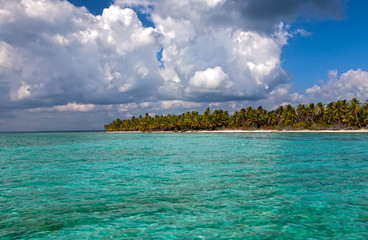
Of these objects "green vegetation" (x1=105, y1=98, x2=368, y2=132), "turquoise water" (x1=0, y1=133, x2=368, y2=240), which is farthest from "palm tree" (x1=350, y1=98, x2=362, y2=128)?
"turquoise water" (x1=0, y1=133, x2=368, y2=240)

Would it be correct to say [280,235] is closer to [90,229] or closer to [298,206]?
[298,206]

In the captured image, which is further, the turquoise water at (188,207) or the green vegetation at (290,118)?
the green vegetation at (290,118)

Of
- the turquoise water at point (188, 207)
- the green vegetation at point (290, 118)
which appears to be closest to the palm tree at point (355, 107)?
the green vegetation at point (290, 118)

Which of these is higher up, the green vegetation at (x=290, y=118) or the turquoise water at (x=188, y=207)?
the green vegetation at (x=290, y=118)

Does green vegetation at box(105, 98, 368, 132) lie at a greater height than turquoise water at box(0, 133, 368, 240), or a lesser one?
greater

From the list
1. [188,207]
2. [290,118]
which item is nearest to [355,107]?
[290,118]

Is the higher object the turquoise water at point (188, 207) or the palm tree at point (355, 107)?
the palm tree at point (355, 107)

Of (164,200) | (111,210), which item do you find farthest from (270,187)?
(111,210)

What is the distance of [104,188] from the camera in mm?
14922

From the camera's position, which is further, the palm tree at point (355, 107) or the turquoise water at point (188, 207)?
the palm tree at point (355, 107)

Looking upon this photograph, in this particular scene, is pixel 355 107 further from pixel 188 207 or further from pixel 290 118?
pixel 188 207

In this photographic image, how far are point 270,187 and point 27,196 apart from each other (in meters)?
13.4

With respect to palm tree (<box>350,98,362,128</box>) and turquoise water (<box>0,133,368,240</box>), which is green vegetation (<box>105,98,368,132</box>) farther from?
turquoise water (<box>0,133,368,240</box>)

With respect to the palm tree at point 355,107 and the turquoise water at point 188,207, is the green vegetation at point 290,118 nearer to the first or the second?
the palm tree at point 355,107
